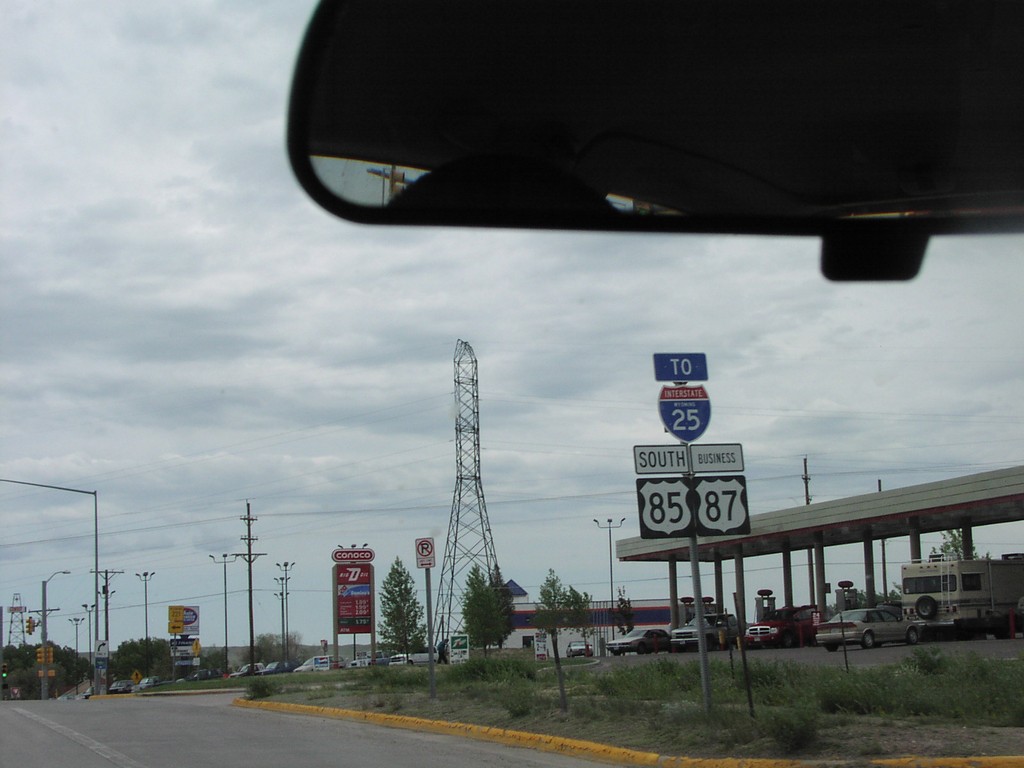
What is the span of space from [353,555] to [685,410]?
146 feet

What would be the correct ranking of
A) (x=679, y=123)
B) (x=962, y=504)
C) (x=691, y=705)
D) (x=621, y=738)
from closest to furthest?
(x=679, y=123)
(x=621, y=738)
(x=691, y=705)
(x=962, y=504)

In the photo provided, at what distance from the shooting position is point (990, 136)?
4.43m

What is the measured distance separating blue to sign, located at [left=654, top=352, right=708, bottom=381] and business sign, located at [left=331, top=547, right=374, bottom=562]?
4385cm

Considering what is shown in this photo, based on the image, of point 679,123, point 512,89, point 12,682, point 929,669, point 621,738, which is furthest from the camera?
point 12,682

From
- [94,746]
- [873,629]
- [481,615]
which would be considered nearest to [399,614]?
[481,615]

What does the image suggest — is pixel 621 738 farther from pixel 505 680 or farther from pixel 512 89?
pixel 512 89

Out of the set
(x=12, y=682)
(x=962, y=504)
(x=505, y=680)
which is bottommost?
(x=12, y=682)

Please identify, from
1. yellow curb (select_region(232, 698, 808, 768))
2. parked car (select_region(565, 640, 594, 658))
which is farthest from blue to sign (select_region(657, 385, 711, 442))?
parked car (select_region(565, 640, 594, 658))

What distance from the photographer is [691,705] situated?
49.3 feet

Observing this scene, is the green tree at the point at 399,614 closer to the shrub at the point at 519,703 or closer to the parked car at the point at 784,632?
the parked car at the point at 784,632

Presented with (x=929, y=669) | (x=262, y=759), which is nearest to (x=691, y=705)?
(x=929, y=669)

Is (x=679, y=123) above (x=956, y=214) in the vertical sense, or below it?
above

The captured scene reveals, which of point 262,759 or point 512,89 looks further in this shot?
point 262,759

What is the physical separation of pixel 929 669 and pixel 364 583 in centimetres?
4050
